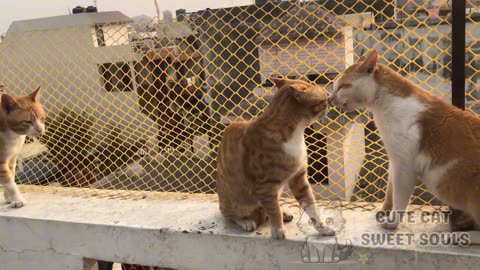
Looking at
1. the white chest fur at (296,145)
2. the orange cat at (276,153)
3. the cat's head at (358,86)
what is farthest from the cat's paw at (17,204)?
the cat's head at (358,86)

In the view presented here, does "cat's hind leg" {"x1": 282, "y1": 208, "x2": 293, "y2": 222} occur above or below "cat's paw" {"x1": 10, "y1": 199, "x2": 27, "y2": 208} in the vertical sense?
below

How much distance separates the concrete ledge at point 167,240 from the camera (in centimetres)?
142

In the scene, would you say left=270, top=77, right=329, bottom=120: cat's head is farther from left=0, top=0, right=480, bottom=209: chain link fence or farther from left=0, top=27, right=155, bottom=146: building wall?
left=0, top=27, right=155, bottom=146: building wall

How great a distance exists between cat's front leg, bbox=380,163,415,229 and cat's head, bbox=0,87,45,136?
1.69 m

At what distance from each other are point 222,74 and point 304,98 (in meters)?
1.15

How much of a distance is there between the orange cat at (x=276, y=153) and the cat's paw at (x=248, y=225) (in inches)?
1.8

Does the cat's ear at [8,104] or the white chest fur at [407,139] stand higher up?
the cat's ear at [8,104]

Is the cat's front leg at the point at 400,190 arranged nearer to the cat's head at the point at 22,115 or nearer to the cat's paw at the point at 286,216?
the cat's paw at the point at 286,216

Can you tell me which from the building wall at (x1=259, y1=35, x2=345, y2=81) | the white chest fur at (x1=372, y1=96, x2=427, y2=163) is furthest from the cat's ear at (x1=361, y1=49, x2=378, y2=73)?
the building wall at (x1=259, y1=35, x2=345, y2=81)

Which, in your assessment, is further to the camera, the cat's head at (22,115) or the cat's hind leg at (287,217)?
the cat's head at (22,115)

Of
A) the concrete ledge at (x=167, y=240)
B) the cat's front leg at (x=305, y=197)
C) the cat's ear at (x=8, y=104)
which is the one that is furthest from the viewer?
Answer: the cat's ear at (x=8, y=104)

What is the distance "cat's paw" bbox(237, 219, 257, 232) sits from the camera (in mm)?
1588

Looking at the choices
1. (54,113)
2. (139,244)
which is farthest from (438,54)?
(54,113)

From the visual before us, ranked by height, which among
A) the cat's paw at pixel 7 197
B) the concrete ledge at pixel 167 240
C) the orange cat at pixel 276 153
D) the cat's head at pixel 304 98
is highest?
the cat's head at pixel 304 98
